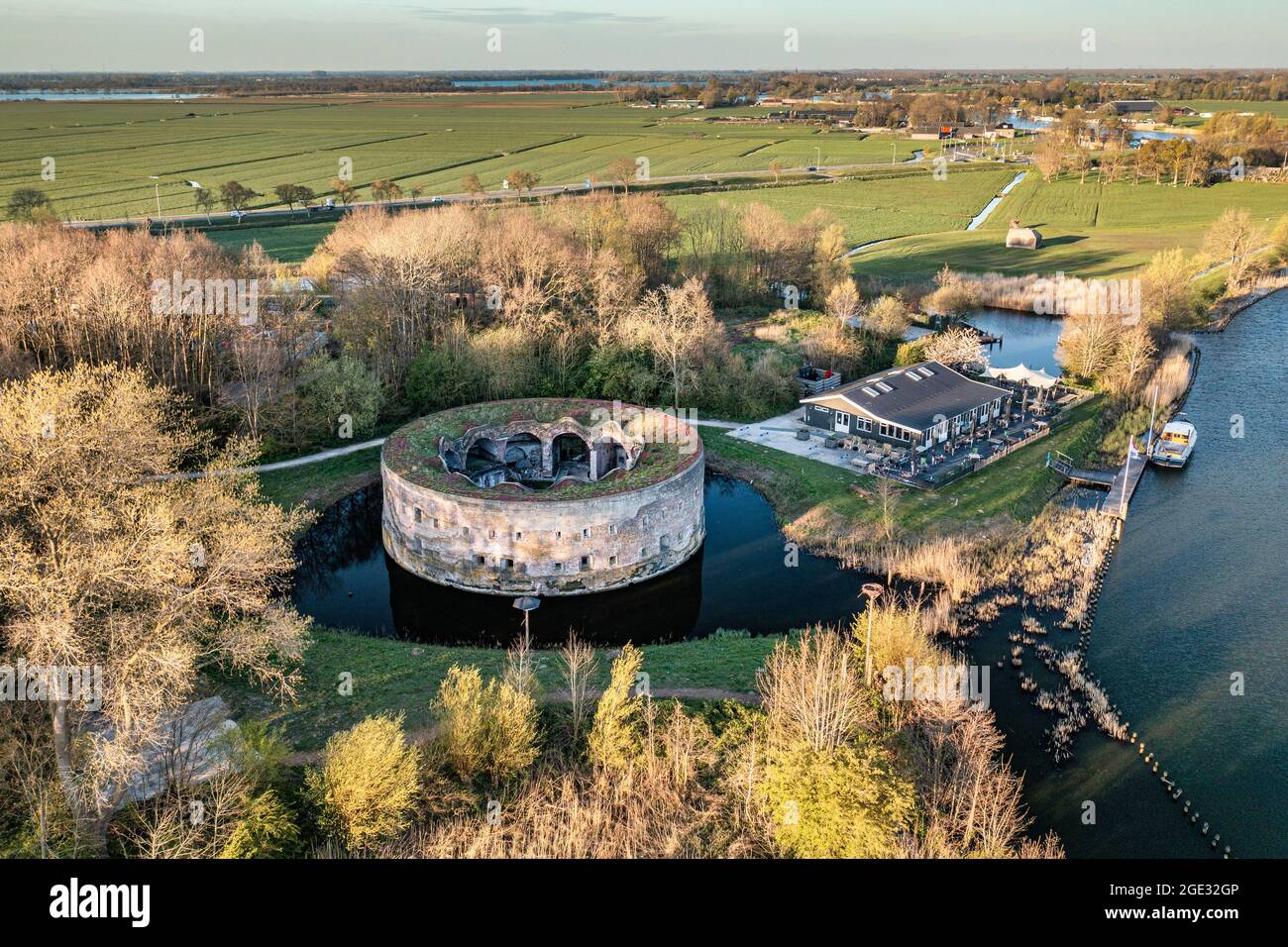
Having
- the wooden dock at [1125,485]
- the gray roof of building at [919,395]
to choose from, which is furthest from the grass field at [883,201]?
the wooden dock at [1125,485]

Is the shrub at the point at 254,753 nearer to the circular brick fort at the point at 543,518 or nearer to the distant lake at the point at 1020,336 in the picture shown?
the circular brick fort at the point at 543,518

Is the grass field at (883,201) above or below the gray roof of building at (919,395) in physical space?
above

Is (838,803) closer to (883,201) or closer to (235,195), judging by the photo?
(235,195)

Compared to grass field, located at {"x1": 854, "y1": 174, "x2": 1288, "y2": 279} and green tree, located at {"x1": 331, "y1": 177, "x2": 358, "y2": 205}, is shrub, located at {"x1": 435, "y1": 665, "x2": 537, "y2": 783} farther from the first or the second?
green tree, located at {"x1": 331, "y1": 177, "x2": 358, "y2": 205}

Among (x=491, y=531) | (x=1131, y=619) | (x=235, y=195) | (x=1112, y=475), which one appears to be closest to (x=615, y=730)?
(x=491, y=531)

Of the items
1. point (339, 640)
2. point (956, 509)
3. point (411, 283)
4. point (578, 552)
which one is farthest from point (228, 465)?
point (956, 509)

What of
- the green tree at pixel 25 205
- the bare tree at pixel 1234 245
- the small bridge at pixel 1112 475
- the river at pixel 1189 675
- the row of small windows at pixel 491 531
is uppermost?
the green tree at pixel 25 205

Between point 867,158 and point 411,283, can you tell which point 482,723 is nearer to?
point 411,283

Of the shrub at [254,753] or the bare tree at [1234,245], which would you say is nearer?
the shrub at [254,753]
